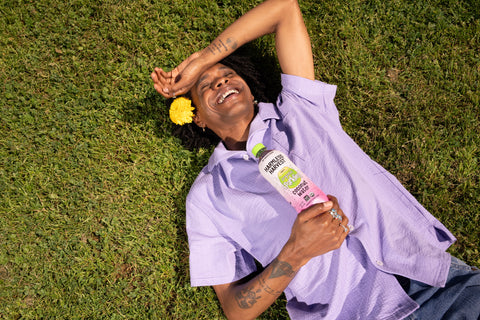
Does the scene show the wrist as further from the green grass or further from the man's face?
the green grass

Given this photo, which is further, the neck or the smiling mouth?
the neck

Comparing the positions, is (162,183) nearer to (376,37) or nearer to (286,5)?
(286,5)

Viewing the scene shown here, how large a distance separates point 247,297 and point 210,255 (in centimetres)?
49

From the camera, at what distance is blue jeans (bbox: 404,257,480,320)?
232 cm

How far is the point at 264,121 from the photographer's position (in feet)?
10.1

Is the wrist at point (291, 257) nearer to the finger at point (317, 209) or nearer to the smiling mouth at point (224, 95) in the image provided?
the finger at point (317, 209)

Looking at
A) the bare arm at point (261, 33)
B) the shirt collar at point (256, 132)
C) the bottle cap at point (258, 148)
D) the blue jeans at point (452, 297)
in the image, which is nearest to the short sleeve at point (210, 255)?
the shirt collar at point (256, 132)

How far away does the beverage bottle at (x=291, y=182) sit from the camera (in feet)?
7.39

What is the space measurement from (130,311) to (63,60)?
3.19 meters

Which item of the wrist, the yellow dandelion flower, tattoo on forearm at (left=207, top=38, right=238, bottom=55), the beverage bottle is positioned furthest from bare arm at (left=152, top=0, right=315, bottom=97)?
the wrist

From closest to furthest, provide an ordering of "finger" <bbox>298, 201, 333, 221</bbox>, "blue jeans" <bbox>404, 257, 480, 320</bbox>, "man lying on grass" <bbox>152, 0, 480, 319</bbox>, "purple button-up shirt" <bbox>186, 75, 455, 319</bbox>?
"finger" <bbox>298, 201, 333, 221</bbox> → "blue jeans" <bbox>404, 257, 480, 320</bbox> → "man lying on grass" <bbox>152, 0, 480, 319</bbox> → "purple button-up shirt" <bbox>186, 75, 455, 319</bbox>

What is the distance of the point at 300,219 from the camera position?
2225 mm

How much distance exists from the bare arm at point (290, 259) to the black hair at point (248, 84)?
159cm

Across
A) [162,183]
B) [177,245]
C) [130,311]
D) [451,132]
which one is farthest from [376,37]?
[130,311]
